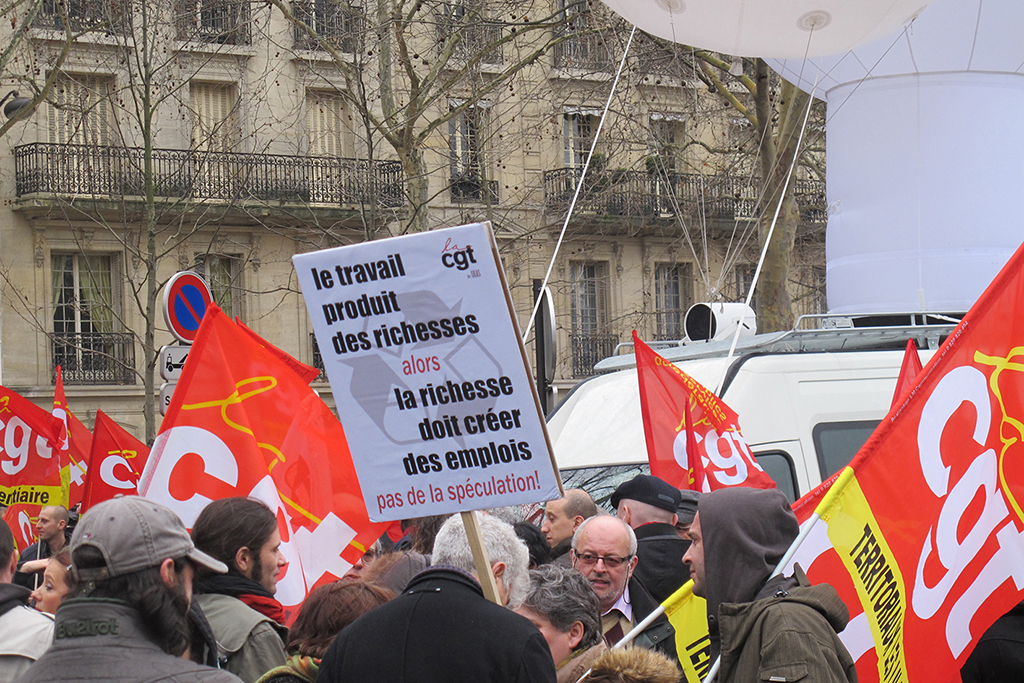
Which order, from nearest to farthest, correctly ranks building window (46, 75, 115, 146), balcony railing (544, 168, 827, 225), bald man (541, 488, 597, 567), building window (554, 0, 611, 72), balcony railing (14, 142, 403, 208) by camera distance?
bald man (541, 488, 597, 567), building window (554, 0, 611, 72), building window (46, 75, 115, 146), balcony railing (544, 168, 827, 225), balcony railing (14, 142, 403, 208)

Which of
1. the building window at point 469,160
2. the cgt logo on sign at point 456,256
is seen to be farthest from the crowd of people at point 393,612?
the building window at point 469,160

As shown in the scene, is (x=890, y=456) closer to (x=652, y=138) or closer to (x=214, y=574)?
(x=214, y=574)

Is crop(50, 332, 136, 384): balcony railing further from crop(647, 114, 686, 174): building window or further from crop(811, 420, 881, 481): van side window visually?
crop(811, 420, 881, 481): van side window

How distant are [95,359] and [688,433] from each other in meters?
20.0

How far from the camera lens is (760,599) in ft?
10.8

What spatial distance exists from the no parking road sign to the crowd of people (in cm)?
437

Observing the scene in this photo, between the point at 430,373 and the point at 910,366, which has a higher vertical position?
the point at 430,373

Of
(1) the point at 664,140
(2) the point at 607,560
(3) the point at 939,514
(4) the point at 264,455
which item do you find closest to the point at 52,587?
(4) the point at 264,455

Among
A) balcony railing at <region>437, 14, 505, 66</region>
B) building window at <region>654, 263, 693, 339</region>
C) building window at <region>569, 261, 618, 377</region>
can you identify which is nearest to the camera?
balcony railing at <region>437, 14, 505, 66</region>

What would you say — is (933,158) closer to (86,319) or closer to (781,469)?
(781,469)

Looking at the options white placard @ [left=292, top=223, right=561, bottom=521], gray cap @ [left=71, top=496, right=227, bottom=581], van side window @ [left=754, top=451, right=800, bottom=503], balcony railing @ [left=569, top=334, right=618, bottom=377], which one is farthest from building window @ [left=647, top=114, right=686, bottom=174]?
gray cap @ [left=71, top=496, right=227, bottom=581]

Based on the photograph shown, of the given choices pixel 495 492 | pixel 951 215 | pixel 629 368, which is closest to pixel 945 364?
pixel 495 492

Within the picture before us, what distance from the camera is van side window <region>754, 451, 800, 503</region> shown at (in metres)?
6.94

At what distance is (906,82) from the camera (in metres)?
9.38
